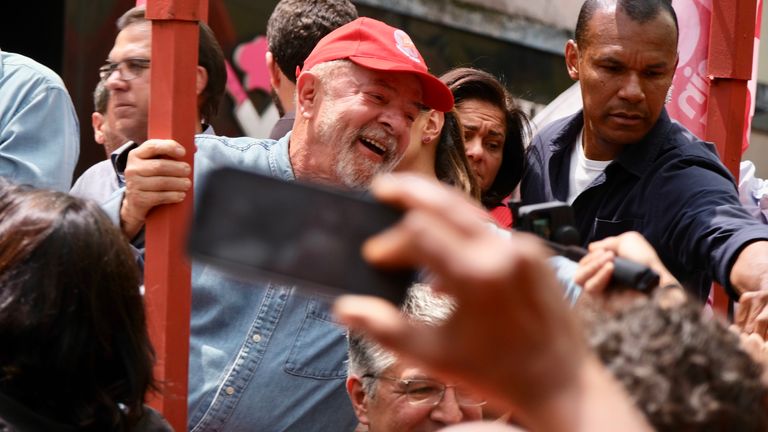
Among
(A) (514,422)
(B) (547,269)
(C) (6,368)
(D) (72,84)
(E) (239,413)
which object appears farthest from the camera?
(D) (72,84)

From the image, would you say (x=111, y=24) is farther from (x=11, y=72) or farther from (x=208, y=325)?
(x=208, y=325)

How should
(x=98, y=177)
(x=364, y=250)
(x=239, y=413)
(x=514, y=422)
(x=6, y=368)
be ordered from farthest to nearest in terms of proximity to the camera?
(x=98, y=177) < (x=239, y=413) < (x=514, y=422) < (x=6, y=368) < (x=364, y=250)

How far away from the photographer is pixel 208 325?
3.10m

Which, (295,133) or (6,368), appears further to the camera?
(295,133)

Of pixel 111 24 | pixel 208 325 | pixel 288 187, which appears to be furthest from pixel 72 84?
pixel 288 187

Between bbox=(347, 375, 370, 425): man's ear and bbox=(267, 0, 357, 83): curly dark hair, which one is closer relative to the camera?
bbox=(347, 375, 370, 425): man's ear

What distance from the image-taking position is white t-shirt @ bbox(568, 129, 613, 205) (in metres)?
3.69

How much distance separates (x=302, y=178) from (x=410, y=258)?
237 cm

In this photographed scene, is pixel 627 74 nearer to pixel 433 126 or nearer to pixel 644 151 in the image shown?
pixel 644 151

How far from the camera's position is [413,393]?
2756 mm

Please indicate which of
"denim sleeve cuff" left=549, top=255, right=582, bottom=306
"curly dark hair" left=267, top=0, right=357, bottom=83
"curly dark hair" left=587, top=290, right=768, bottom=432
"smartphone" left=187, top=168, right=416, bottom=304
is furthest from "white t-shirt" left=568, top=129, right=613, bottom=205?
"smartphone" left=187, top=168, right=416, bottom=304

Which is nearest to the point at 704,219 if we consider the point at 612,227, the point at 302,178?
the point at 612,227

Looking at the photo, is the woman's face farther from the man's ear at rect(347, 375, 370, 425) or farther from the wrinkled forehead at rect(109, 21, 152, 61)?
the man's ear at rect(347, 375, 370, 425)

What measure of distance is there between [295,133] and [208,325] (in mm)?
653
